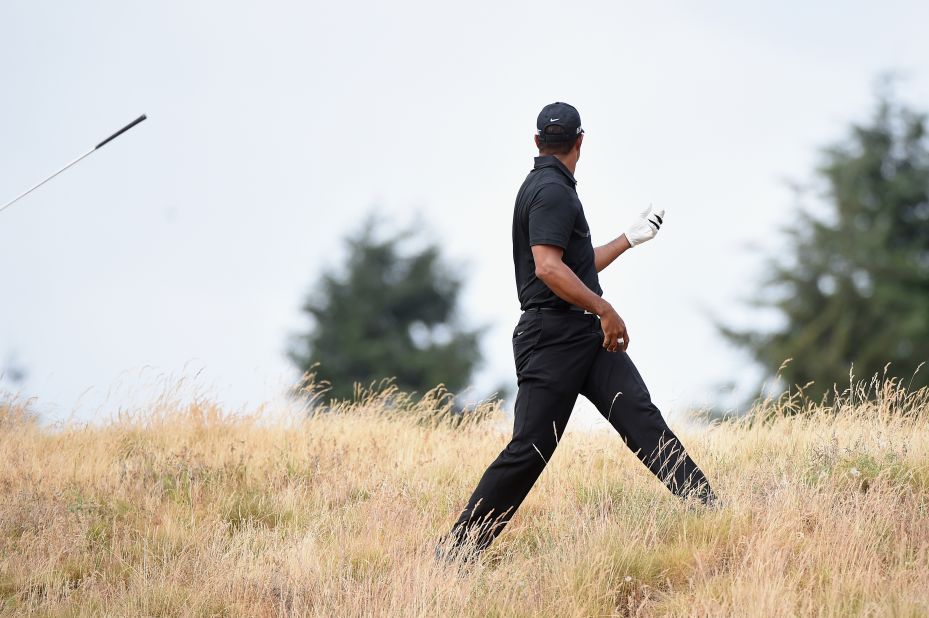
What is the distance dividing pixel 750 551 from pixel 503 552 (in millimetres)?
1461

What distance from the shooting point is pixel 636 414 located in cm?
551

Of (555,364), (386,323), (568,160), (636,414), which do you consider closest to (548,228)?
(568,160)

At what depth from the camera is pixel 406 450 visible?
8281 millimetres

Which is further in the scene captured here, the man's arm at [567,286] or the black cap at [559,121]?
the black cap at [559,121]

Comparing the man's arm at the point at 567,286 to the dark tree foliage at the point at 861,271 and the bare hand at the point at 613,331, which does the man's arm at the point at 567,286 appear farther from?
the dark tree foliage at the point at 861,271

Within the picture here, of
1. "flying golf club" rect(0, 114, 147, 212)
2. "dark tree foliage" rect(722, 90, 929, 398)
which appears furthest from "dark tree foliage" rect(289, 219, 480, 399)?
"flying golf club" rect(0, 114, 147, 212)

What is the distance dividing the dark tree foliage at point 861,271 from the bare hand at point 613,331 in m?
23.8

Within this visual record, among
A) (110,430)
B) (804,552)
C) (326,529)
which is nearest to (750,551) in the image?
(804,552)

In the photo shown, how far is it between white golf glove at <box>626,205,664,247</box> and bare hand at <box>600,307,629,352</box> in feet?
4.06

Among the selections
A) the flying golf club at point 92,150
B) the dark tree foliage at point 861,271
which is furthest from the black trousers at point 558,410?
the dark tree foliage at point 861,271

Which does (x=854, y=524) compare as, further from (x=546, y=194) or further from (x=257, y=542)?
(x=257, y=542)

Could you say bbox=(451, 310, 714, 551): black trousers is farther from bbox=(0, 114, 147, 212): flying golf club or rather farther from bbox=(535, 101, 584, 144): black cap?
bbox=(0, 114, 147, 212): flying golf club

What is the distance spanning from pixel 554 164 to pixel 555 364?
107cm

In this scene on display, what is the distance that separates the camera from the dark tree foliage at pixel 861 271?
28.8 m
